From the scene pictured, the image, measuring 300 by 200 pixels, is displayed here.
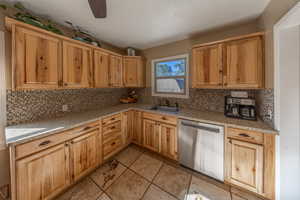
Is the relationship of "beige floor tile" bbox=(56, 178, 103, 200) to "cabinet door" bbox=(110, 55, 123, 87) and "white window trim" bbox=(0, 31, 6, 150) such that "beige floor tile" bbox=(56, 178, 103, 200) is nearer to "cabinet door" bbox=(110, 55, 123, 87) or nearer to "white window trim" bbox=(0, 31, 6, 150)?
"white window trim" bbox=(0, 31, 6, 150)

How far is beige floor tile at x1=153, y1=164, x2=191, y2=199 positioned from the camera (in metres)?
1.46

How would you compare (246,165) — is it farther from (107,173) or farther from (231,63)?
(107,173)

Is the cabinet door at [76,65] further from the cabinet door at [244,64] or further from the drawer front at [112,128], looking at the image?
the cabinet door at [244,64]

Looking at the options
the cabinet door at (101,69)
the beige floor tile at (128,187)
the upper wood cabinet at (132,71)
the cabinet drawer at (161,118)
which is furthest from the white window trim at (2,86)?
the cabinet drawer at (161,118)

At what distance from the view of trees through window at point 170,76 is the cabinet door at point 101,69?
1252 mm

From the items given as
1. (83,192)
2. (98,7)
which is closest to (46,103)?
(83,192)

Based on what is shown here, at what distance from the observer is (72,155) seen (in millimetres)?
1469

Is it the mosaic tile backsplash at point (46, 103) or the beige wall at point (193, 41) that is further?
the beige wall at point (193, 41)

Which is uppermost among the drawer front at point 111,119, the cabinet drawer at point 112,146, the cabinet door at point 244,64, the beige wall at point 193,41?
the beige wall at point 193,41

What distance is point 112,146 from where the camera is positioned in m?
2.12

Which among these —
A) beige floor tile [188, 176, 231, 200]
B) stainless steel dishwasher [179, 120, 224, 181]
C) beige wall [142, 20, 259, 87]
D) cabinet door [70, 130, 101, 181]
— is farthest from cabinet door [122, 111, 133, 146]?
beige floor tile [188, 176, 231, 200]

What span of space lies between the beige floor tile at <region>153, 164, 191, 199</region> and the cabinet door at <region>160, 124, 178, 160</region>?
229mm

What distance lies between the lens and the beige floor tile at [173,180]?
146 centimetres

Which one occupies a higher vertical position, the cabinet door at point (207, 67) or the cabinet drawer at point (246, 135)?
the cabinet door at point (207, 67)
